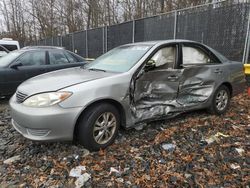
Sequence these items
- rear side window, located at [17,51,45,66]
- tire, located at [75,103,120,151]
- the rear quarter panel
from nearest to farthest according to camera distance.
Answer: tire, located at [75,103,120,151], the rear quarter panel, rear side window, located at [17,51,45,66]

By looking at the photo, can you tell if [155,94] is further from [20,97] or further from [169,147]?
[20,97]

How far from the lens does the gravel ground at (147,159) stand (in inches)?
108

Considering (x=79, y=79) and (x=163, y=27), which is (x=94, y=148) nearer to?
(x=79, y=79)

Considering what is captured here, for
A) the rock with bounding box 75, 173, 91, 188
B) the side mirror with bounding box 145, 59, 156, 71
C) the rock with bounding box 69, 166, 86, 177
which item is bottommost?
the rock with bounding box 75, 173, 91, 188

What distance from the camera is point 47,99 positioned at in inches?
118

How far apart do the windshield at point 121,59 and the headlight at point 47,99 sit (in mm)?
1036

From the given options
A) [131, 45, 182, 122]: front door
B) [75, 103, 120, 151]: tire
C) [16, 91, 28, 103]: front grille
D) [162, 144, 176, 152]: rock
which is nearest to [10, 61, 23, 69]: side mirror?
[16, 91, 28, 103]: front grille

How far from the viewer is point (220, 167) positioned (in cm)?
298

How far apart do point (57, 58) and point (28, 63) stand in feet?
2.78

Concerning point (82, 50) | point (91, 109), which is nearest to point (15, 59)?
point (91, 109)

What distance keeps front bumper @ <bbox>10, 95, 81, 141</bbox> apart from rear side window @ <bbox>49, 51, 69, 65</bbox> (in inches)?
158

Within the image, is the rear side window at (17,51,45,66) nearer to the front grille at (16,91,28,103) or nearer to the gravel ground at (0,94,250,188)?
the gravel ground at (0,94,250,188)

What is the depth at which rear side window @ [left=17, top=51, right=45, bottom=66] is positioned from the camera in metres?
6.39

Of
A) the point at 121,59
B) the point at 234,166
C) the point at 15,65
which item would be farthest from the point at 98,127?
the point at 15,65
